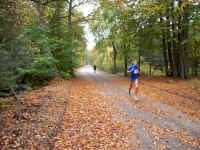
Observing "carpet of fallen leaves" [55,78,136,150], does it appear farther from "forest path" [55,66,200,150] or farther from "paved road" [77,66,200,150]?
"paved road" [77,66,200,150]

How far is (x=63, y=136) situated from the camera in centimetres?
532

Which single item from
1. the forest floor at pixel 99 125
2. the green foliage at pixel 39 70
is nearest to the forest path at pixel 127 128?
the forest floor at pixel 99 125

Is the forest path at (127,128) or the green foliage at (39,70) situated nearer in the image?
the forest path at (127,128)

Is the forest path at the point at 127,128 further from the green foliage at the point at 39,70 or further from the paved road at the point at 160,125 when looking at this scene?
the green foliage at the point at 39,70

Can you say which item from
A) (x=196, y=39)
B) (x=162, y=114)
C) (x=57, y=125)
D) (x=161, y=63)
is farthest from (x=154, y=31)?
(x=57, y=125)

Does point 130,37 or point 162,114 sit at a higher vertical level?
point 130,37

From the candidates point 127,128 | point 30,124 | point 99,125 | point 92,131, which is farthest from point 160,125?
point 30,124

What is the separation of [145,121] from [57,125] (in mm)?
2642

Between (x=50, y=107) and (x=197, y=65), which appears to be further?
(x=197, y=65)

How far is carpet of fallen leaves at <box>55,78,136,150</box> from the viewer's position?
486 cm

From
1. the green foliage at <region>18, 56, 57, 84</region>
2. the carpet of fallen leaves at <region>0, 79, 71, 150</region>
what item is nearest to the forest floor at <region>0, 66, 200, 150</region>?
the carpet of fallen leaves at <region>0, 79, 71, 150</region>

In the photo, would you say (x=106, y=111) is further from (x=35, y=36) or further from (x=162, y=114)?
(x=35, y=36)

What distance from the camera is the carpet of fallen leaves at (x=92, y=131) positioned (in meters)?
4.86

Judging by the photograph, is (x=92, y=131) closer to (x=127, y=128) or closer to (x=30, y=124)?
(x=127, y=128)
